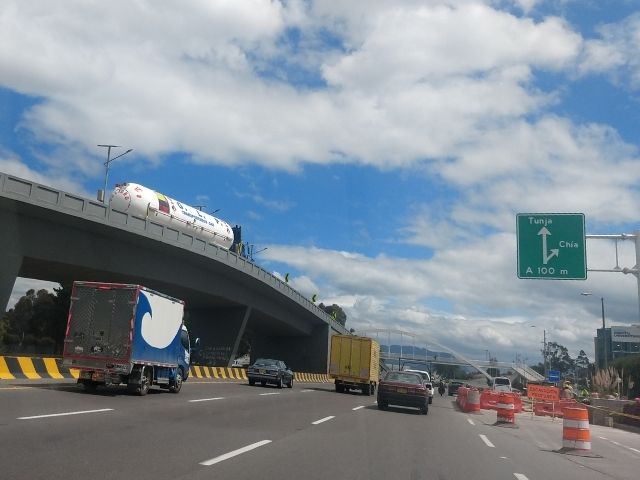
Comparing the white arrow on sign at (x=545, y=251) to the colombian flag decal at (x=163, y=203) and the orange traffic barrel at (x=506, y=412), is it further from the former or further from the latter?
the colombian flag decal at (x=163, y=203)

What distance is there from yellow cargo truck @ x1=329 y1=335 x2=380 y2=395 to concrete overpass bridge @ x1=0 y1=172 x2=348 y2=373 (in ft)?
34.7

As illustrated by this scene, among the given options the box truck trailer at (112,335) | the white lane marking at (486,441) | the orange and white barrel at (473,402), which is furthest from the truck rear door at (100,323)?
the orange and white barrel at (473,402)

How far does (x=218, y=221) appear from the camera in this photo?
4672 centimetres

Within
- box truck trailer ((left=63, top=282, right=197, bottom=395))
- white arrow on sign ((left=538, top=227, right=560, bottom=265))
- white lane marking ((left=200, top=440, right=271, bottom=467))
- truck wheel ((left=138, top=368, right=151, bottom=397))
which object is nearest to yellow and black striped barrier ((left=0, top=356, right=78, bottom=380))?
box truck trailer ((left=63, top=282, right=197, bottom=395))

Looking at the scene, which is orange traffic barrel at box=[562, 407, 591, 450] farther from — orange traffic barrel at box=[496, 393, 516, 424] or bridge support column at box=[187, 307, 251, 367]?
bridge support column at box=[187, 307, 251, 367]

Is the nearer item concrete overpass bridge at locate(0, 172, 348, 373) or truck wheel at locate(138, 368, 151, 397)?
truck wheel at locate(138, 368, 151, 397)

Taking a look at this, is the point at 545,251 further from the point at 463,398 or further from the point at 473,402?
the point at 463,398

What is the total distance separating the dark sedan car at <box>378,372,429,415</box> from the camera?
2250cm

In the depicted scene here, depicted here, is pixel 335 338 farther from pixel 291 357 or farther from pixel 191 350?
pixel 291 357

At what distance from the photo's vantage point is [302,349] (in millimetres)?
75562

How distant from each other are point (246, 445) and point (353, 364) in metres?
26.4

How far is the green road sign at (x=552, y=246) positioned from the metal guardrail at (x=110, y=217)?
2033 cm

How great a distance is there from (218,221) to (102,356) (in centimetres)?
2783

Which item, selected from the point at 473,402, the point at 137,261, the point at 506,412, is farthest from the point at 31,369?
the point at 473,402
